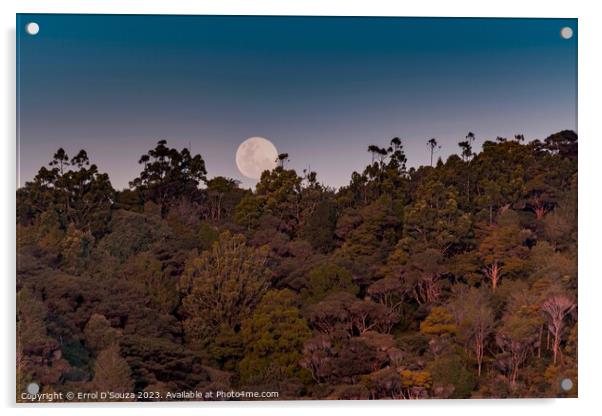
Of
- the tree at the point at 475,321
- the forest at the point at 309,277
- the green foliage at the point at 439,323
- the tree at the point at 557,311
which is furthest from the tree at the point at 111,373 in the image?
the tree at the point at 557,311

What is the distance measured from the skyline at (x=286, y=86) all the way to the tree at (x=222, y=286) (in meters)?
0.62

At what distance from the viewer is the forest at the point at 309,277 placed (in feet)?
21.4

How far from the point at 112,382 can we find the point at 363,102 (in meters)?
2.86

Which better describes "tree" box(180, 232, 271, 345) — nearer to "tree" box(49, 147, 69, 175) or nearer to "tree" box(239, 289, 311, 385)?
"tree" box(239, 289, 311, 385)

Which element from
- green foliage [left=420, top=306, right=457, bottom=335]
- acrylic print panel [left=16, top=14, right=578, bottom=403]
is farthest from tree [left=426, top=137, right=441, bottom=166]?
green foliage [left=420, top=306, right=457, bottom=335]

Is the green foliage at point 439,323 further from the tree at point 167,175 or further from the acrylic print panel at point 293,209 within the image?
the tree at point 167,175

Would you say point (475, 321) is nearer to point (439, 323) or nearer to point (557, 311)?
point (439, 323)

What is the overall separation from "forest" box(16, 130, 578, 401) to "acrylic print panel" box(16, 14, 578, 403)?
0.05 feet

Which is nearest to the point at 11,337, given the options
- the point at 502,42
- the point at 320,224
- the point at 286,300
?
the point at 286,300

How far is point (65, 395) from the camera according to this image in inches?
251

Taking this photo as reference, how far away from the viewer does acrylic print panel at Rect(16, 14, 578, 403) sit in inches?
256

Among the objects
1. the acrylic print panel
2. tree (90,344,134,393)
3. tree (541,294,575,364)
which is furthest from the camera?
tree (541,294,575,364)

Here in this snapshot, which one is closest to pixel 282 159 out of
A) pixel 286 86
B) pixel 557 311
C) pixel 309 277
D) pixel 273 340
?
pixel 286 86
